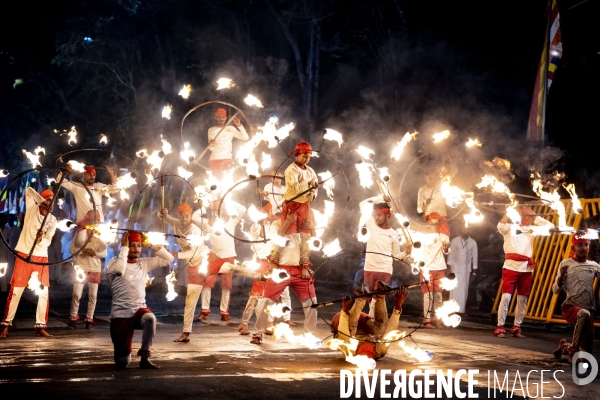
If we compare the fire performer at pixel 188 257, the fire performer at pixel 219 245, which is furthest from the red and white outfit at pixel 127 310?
the fire performer at pixel 219 245

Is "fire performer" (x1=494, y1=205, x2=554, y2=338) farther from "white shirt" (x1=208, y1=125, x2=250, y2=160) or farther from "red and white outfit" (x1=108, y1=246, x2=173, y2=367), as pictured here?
"red and white outfit" (x1=108, y1=246, x2=173, y2=367)

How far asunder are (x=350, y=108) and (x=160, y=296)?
30.4 feet

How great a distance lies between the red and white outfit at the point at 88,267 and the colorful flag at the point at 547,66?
8924 mm

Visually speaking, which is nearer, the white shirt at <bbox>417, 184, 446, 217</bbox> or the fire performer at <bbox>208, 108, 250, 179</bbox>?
the white shirt at <bbox>417, 184, 446, 217</bbox>

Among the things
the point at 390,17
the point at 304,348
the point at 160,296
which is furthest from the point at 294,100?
the point at 304,348

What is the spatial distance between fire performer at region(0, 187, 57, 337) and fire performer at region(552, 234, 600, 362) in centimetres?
737

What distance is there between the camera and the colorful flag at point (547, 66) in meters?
13.9

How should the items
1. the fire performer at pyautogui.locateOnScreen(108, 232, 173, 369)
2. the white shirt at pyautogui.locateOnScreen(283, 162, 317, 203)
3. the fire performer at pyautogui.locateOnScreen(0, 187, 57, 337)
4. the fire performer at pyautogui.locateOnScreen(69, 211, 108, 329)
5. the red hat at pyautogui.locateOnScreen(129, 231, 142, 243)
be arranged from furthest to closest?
the fire performer at pyautogui.locateOnScreen(69, 211, 108, 329) < the fire performer at pyautogui.locateOnScreen(0, 187, 57, 337) < the white shirt at pyautogui.locateOnScreen(283, 162, 317, 203) < the red hat at pyautogui.locateOnScreen(129, 231, 142, 243) < the fire performer at pyautogui.locateOnScreen(108, 232, 173, 369)

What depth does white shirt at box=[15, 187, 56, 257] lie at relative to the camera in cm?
1032

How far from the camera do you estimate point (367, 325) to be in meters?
8.32

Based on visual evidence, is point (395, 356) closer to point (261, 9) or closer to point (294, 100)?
point (294, 100)

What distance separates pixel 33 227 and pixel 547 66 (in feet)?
33.7

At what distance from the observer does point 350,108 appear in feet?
75.6

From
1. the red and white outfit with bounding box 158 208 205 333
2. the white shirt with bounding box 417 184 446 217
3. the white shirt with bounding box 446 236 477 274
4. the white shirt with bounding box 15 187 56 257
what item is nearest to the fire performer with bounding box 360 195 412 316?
the white shirt with bounding box 417 184 446 217
